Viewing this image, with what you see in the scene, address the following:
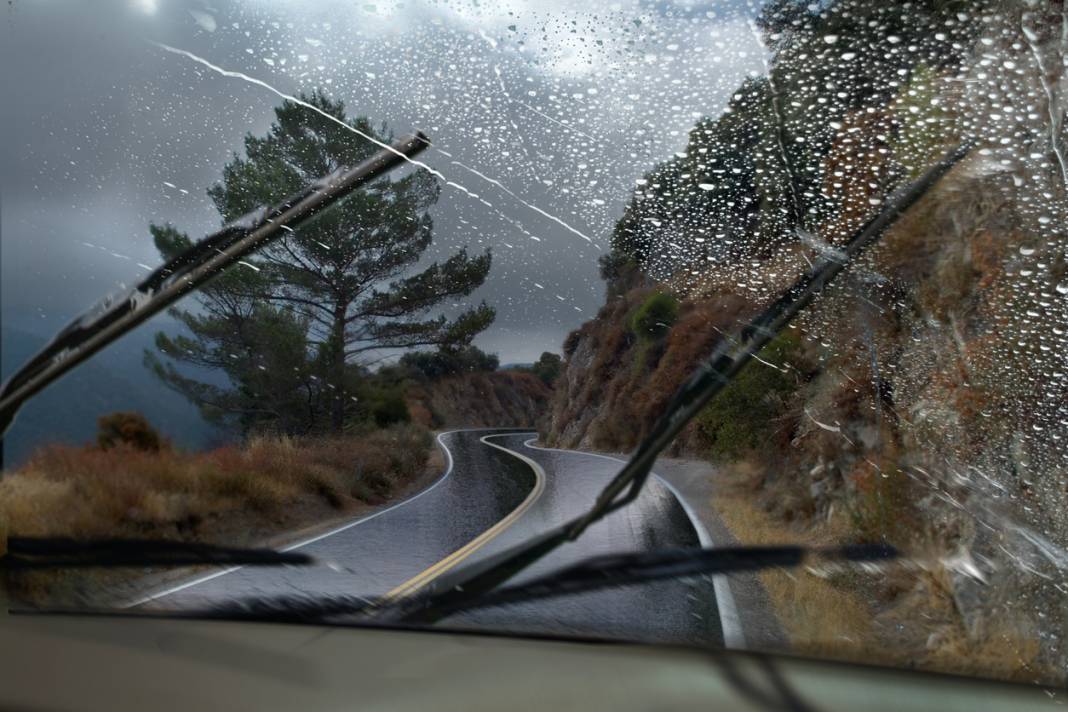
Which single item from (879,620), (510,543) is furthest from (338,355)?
(879,620)

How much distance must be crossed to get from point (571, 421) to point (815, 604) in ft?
2.21

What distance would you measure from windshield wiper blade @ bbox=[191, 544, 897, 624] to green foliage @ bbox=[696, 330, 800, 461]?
0.26 metres

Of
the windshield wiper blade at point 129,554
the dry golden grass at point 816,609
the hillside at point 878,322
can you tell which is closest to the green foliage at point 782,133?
the hillside at point 878,322

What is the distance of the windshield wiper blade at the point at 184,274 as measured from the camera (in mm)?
2125

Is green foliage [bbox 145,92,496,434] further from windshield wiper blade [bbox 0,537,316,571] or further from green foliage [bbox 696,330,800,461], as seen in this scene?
green foliage [bbox 696,330,800,461]

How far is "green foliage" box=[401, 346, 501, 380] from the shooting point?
86.4 inches

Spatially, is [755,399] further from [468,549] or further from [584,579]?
[468,549]

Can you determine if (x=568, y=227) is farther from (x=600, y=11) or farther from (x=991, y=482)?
(x=991, y=482)

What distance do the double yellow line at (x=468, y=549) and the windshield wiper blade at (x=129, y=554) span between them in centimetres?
26

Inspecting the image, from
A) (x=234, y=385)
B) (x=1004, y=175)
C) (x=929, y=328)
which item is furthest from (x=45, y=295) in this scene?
(x=1004, y=175)

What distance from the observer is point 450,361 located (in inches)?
87.3

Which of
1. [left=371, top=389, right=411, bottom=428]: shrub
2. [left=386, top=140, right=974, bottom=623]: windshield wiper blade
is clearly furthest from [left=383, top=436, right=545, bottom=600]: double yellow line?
[left=371, top=389, right=411, bottom=428]: shrub

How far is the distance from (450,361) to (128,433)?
35.2 inches

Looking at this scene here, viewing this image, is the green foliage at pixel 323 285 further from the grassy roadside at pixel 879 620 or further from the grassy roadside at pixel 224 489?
the grassy roadside at pixel 879 620
